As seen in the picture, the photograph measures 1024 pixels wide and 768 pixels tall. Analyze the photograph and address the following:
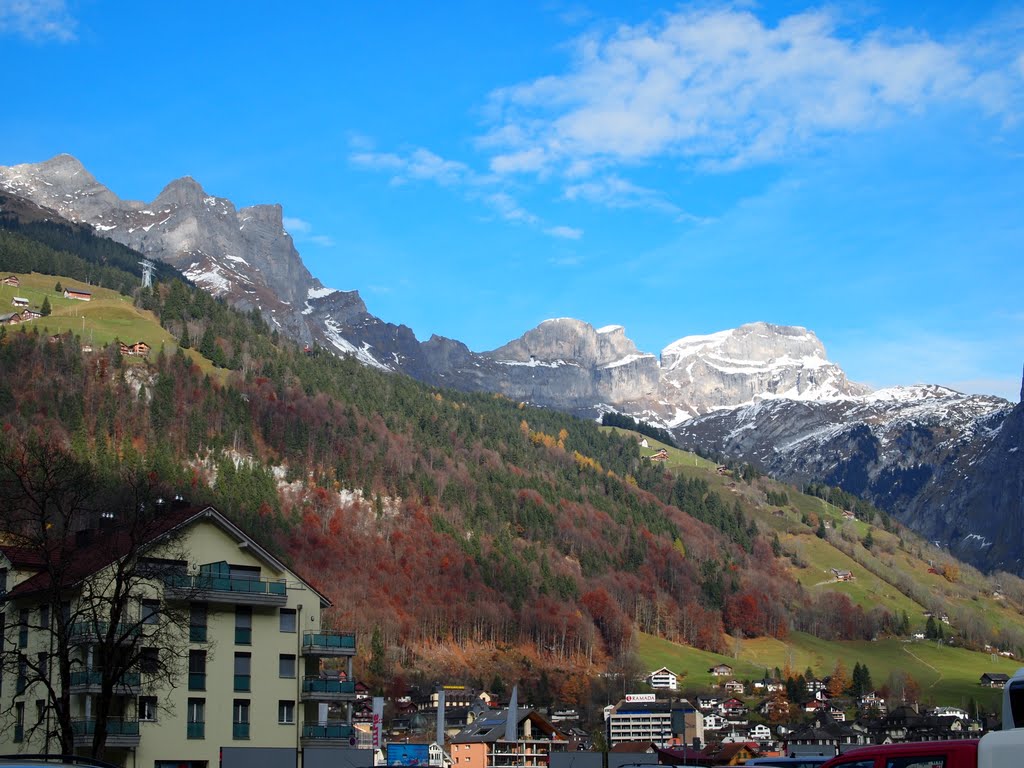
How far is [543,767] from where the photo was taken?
417 ft

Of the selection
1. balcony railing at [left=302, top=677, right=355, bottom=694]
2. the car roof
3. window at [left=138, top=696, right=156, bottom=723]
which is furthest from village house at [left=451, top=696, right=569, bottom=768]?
the car roof

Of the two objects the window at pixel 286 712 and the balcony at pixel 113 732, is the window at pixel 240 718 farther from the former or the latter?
the balcony at pixel 113 732

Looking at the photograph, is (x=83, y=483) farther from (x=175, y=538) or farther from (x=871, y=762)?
(x=871, y=762)

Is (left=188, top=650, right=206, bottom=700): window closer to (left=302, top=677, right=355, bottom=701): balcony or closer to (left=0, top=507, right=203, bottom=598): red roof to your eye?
(left=302, top=677, right=355, bottom=701): balcony

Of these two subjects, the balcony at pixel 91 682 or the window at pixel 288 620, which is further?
the window at pixel 288 620

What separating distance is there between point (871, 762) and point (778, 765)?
14.0 metres

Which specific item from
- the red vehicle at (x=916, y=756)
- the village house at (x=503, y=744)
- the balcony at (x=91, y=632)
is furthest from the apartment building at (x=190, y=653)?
the village house at (x=503, y=744)

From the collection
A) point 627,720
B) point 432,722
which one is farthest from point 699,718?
point 432,722

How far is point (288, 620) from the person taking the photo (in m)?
59.1

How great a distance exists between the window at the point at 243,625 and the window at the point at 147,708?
483 cm

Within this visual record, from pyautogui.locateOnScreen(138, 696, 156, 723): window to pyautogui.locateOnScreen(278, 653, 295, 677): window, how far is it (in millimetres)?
6636

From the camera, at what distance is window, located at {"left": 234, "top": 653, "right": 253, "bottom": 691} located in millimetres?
56594

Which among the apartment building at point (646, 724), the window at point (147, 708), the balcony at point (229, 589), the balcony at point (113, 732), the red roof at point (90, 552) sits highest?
the red roof at point (90, 552)

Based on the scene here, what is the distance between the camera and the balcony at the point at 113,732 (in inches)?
2016
